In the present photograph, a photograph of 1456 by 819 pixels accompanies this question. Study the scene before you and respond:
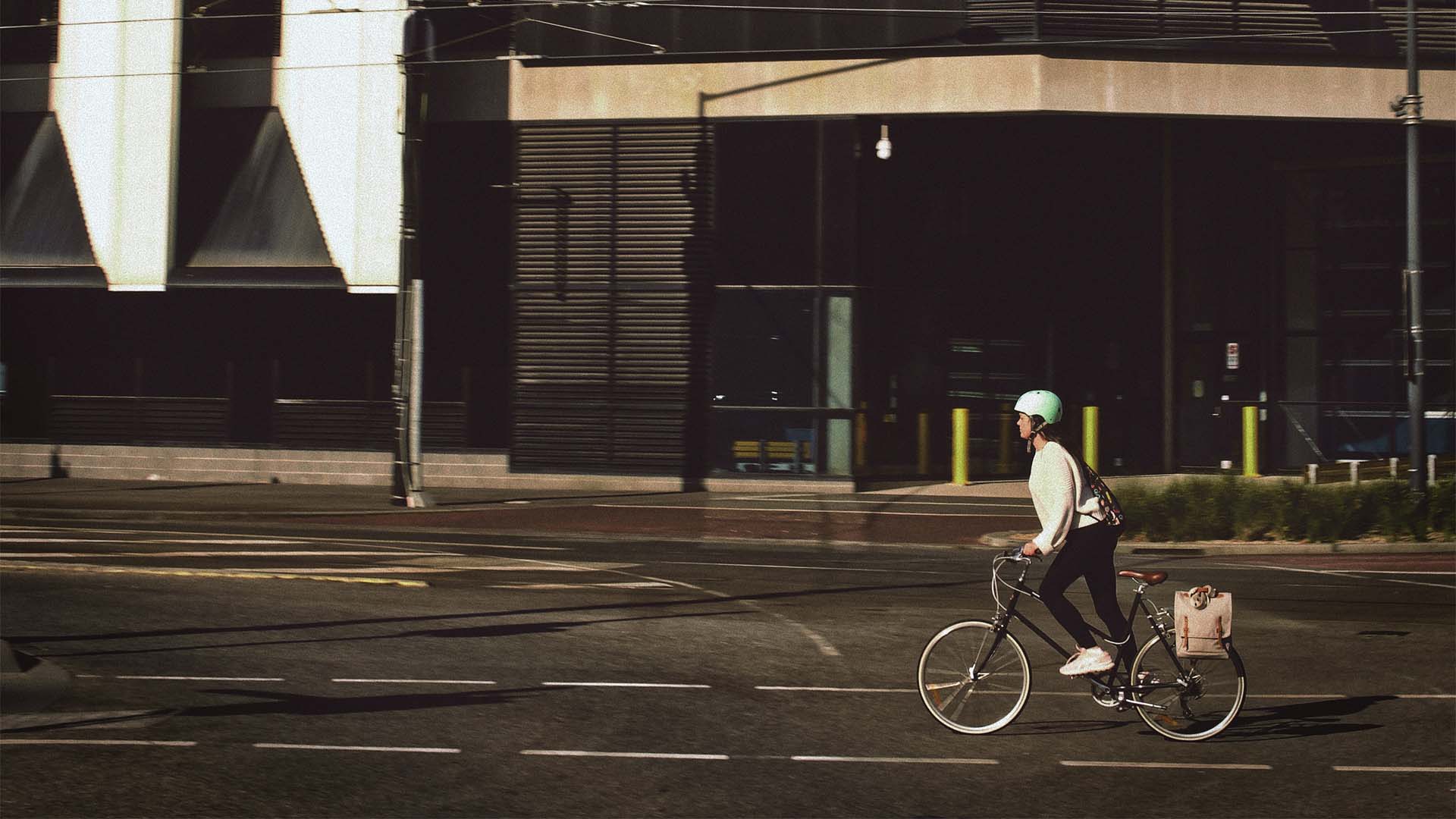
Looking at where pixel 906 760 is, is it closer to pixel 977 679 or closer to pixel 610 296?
pixel 977 679

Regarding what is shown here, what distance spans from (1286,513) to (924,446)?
386 inches

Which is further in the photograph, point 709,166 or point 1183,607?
point 709,166

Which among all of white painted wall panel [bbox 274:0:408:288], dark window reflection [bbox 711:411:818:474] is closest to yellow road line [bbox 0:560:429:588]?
dark window reflection [bbox 711:411:818:474]

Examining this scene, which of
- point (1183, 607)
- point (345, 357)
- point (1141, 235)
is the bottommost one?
point (1183, 607)

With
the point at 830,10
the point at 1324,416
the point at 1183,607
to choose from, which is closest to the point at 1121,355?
the point at 1324,416

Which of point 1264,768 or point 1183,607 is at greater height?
point 1183,607

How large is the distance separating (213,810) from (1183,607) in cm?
468

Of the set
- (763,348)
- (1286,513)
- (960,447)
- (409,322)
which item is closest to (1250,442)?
(960,447)

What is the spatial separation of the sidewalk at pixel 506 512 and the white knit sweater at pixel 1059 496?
996 centimetres

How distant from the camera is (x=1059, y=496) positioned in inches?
307

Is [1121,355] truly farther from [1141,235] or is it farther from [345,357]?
[345,357]

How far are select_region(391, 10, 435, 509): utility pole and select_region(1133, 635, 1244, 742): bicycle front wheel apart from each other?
15.3 meters

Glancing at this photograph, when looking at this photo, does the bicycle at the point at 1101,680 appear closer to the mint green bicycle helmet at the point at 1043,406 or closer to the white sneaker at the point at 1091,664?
the white sneaker at the point at 1091,664

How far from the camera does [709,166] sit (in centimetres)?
2620
